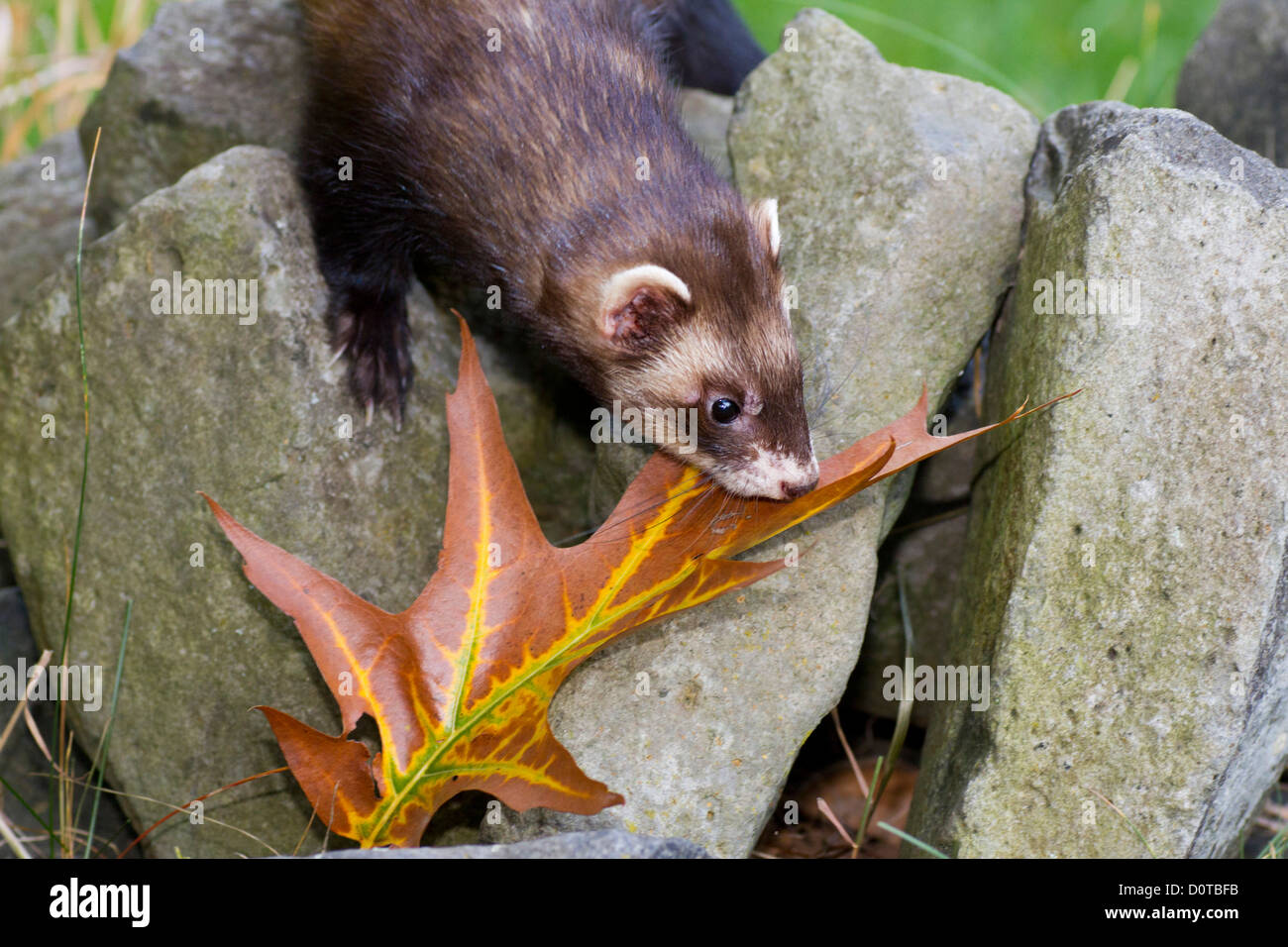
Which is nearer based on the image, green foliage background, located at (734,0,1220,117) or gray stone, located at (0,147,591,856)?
gray stone, located at (0,147,591,856)

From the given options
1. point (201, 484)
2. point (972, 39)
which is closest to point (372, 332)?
point (201, 484)

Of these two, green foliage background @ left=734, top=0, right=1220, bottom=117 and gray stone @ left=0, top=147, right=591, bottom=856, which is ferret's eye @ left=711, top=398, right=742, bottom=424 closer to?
gray stone @ left=0, top=147, right=591, bottom=856

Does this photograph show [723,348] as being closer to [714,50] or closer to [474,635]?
[474,635]

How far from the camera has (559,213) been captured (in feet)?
9.99

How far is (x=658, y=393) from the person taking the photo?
9.86 feet

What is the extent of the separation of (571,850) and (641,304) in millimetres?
1233

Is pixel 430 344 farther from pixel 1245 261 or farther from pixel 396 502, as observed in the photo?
pixel 1245 261

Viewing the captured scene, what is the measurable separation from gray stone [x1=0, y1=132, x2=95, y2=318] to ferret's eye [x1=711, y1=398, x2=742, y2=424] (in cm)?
227

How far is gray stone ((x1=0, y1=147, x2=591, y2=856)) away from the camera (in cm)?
314

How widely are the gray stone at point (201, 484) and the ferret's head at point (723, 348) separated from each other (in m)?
0.79

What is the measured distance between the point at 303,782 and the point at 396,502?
0.96 meters

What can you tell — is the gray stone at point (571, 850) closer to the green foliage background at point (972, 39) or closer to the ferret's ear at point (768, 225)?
the ferret's ear at point (768, 225)

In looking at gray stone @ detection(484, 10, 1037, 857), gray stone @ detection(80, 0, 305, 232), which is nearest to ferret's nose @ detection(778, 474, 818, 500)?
gray stone @ detection(484, 10, 1037, 857)
